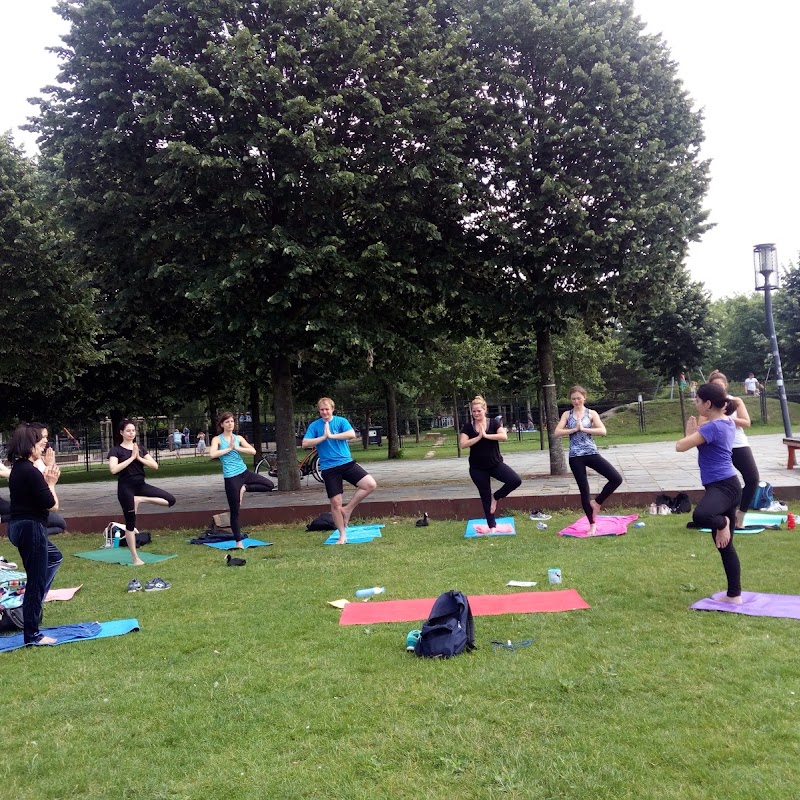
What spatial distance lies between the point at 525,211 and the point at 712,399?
9.40 m

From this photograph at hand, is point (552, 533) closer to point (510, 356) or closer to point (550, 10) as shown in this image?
point (550, 10)

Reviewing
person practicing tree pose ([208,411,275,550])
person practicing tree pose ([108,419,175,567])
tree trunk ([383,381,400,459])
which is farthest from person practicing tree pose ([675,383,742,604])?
tree trunk ([383,381,400,459])

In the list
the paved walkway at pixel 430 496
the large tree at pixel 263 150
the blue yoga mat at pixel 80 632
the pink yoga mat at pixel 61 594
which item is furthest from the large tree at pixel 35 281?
the blue yoga mat at pixel 80 632

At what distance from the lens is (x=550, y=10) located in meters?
14.1

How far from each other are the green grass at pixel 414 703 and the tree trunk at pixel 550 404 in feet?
28.7

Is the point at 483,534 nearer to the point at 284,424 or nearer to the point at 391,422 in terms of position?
the point at 284,424

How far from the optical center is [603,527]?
33.3ft

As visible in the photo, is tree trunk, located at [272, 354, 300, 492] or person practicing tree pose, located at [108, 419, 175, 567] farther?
tree trunk, located at [272, 354, 300, 492]

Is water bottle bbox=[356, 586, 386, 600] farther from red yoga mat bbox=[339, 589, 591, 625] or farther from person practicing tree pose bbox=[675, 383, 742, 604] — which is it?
person practicing tree pose bbox=[675, 383, 742, 604]

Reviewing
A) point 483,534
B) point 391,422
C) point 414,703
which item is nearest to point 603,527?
point 483,534

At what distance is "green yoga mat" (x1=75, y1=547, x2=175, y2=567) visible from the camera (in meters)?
10.3

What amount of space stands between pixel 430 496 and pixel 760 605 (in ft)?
26.2

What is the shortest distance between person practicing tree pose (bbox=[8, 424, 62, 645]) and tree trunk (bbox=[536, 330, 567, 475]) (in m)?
11.6

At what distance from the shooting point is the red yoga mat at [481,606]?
6.12 m
